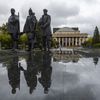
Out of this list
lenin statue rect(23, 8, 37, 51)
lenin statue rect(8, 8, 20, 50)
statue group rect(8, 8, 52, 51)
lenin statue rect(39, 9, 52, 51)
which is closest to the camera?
lenin statue rect(8, 8, 20, 50)

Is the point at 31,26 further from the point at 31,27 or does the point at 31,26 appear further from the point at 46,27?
the point at 46,27

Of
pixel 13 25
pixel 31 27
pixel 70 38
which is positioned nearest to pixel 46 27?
pixel 31 27

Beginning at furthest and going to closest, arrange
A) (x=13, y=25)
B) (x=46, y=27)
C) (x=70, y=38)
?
(x=70, y=38), (x=46, y=27), (x=13, y=25)

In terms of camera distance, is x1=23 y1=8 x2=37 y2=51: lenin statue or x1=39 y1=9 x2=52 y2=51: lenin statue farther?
x1=23 y1=8 x2=37 y2=51: lenin statue

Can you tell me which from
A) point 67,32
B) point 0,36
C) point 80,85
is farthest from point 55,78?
point 67,32

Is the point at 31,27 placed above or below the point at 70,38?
below

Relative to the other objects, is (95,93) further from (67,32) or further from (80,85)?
(67,32)

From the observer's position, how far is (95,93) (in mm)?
4156

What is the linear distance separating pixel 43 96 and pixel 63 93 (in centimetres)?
33

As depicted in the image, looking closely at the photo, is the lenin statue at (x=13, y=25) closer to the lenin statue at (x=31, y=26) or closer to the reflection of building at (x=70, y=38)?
the lenin statue at (x=31, y=26)

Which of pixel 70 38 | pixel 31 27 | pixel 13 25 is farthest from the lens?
pixel 70 38

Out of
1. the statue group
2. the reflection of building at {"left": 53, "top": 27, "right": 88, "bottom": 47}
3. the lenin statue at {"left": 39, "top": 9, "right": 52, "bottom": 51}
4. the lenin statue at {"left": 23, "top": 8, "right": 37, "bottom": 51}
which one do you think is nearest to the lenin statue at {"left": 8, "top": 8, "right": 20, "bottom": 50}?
the statue group

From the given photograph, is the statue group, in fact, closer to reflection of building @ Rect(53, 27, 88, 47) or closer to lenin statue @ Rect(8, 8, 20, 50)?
lenin statue @ Rect(8, 8, 20, 50)

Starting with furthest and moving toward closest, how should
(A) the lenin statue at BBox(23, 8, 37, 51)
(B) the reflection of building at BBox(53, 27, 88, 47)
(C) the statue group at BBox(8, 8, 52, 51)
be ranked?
1. (B) the reflection of building at BBox(53, 27, 88, 47)
2. (A) the lenin statue at BBox(23, 8, 37, 51)
3. (C) the statue group at BBox(8, 8, 52, 51)
